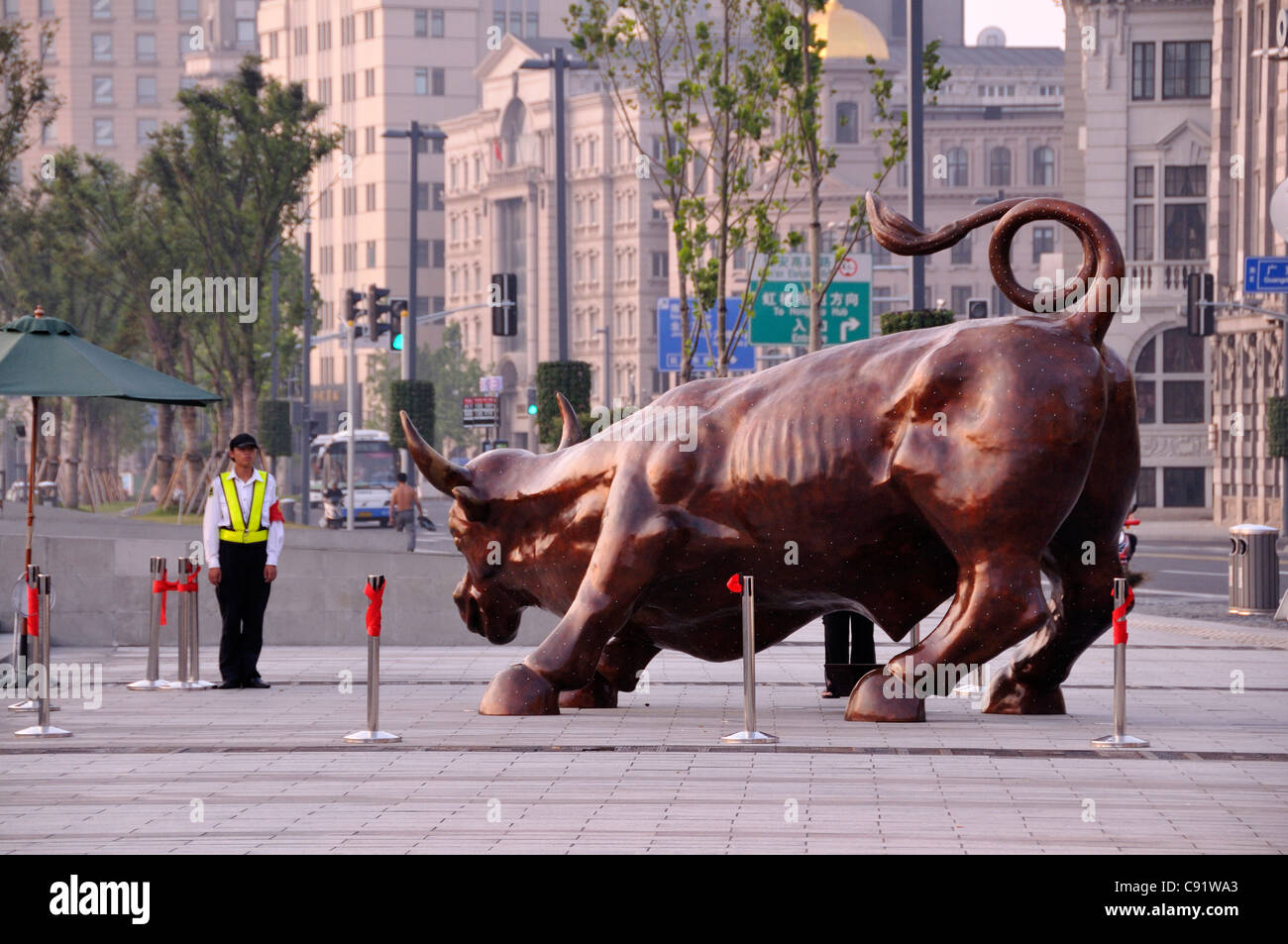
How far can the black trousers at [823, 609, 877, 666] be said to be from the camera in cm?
1343

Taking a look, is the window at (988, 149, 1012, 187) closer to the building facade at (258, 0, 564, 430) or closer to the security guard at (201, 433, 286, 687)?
the building facade at (258, 0, 564, 430)

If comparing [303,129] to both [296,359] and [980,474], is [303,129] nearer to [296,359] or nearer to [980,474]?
[296,359]

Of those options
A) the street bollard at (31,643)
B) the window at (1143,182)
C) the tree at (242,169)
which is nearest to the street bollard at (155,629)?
the street bollard at (31,643)

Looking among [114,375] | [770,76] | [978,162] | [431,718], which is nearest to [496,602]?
[431,718]

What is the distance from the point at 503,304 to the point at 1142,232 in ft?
71.1

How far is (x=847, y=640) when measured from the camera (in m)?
13.7

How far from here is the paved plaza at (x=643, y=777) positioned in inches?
311

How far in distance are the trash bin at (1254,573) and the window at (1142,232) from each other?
31.9 metres

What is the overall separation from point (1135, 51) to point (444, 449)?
191ft

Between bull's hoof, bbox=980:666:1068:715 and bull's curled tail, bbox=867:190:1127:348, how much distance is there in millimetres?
Answer: 2121

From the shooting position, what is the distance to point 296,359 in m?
62.2

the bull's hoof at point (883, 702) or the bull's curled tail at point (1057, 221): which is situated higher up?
the bull's curled tail at point (1057, 221)

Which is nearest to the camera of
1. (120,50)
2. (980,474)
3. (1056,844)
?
(1056,844)

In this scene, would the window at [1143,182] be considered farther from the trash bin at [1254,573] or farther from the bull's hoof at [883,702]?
the bull's hoof at [883,702]
